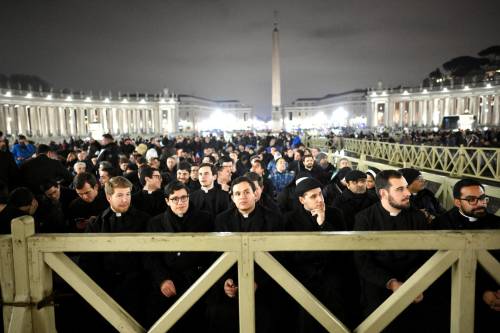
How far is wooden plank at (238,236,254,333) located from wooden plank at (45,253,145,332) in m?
0.81

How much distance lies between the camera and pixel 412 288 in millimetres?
2443

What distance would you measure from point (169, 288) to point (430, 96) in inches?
4010

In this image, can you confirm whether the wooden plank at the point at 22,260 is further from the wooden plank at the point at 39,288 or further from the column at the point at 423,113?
the column at the point at 423,113

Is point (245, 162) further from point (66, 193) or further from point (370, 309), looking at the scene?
point (370, 309)

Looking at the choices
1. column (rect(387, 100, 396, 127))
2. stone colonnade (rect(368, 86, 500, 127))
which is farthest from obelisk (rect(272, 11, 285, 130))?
column (rect(387, 100, 396, 127))

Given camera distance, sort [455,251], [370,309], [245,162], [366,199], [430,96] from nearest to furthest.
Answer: [455,251] → [370,309] → [366,199] → [245,162] → [430,96]

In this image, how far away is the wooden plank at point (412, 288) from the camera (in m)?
2.40

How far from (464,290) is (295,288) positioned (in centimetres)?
109

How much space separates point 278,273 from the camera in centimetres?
247

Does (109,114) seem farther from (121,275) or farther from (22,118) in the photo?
(121,275)

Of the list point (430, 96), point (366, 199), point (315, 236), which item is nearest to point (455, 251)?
point (315, 236)

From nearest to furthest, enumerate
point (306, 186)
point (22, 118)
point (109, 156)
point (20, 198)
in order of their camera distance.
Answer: point (306, 186), point (20, 198), point (109, 156), point (22, 118)

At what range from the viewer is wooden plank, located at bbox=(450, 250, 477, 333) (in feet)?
7.79

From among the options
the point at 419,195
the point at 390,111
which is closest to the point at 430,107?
the point at 390,111
